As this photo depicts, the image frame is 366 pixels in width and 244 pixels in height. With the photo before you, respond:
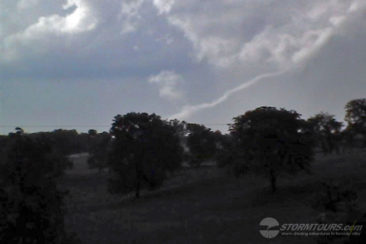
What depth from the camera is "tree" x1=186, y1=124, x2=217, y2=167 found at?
88125 millimetres

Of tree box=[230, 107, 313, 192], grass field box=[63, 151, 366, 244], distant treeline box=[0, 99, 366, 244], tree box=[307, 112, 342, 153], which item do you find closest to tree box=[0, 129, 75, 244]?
distant treeline box=[0, 99, 366, 244]

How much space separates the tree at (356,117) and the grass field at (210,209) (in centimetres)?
439

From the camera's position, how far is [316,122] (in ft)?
262

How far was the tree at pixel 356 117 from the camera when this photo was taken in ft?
198

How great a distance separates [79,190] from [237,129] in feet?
126

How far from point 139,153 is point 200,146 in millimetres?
27557

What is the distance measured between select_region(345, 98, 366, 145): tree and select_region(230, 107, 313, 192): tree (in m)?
16.6

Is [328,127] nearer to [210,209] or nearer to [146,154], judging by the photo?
[146,154]

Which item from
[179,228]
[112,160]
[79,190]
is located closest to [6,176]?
[179,228]

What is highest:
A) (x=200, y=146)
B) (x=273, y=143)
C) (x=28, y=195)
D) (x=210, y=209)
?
(x=200, y=146)

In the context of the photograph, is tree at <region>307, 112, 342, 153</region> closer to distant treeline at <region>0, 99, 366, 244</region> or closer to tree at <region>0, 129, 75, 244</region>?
distant treeline at <region>0, 99, 366, 244</region>

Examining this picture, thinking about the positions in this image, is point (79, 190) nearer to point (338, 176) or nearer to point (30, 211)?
point (338, 176)

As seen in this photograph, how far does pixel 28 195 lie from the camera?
12.2 m

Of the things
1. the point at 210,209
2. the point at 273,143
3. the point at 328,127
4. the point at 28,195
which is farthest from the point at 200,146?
the point at 28,195
